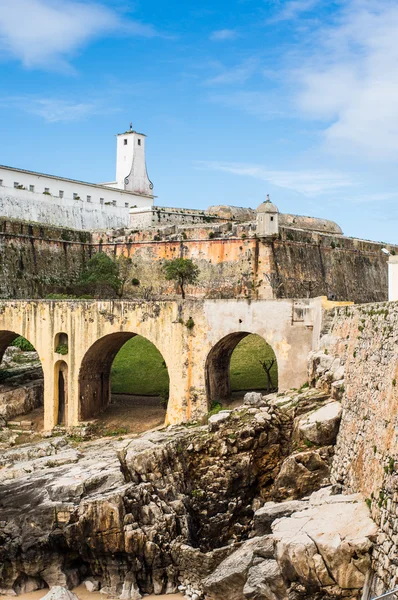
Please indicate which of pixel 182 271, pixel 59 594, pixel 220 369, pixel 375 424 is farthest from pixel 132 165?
pixel 375 424

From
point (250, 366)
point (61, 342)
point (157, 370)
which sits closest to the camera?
point (61, 342)

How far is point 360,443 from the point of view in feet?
55.2

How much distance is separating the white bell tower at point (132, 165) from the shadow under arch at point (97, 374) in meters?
35.0

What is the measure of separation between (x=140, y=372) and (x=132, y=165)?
3406 cm

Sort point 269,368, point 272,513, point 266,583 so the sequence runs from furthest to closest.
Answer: point 269,368 < point 272,513 < point 266,583

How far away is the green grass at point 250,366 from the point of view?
32.4 metres

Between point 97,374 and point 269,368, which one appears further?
point 97,374

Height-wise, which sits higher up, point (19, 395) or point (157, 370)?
point (157, 370)

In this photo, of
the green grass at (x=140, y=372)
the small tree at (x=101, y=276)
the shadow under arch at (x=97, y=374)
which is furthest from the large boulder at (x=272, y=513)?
the small tree at (x=101, y=276)

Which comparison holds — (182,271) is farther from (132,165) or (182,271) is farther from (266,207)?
(132,165)

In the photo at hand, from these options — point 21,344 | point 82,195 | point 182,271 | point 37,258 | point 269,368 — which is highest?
point 82,195

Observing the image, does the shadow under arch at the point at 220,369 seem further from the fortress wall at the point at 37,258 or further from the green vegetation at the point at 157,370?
the fortress wall at the point at 37,258

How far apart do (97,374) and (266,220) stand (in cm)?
1831

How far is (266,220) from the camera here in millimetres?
Result: 47250
